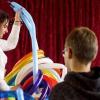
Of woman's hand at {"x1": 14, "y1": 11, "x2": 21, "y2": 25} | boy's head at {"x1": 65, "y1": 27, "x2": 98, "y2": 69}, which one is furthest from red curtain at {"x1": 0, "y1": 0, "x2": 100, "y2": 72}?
boy's head at {"x1": 65, "y1": 27, "x2": 98, "y2": 69}

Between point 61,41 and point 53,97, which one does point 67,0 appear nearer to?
point 61,41

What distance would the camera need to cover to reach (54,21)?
5141mm

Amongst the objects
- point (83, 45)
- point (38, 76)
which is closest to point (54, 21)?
point (38, 76)

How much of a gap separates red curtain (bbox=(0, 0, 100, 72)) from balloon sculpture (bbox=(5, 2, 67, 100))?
2.92 meters

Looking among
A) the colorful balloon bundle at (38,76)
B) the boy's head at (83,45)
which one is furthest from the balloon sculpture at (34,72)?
the boy's head at (83,45)

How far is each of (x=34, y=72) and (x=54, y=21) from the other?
3.30 metres

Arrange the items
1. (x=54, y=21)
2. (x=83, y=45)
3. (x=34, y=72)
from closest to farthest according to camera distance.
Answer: (x=83, y=45), (x=34, y=72), (x=54, y=21)

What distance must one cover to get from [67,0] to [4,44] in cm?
297

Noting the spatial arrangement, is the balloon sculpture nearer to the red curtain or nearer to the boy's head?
the boy's head

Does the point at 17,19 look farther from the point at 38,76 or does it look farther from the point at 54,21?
the point at 54,21

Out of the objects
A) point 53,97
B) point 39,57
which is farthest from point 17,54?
point 53,97

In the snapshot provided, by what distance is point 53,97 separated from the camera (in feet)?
4.22

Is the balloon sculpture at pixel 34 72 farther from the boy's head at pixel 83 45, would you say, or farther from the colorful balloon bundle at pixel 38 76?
the boy's head at pixel 83 45

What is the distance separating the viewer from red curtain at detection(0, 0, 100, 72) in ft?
16.5
